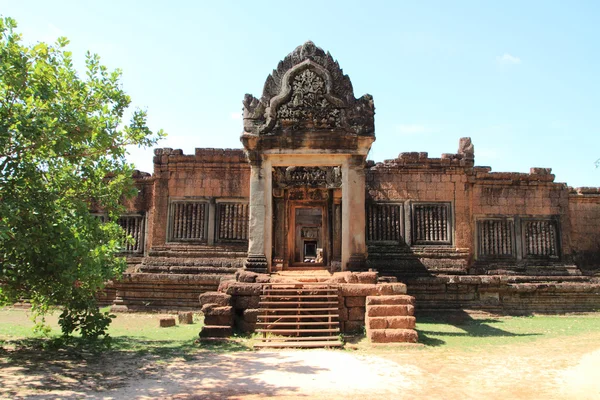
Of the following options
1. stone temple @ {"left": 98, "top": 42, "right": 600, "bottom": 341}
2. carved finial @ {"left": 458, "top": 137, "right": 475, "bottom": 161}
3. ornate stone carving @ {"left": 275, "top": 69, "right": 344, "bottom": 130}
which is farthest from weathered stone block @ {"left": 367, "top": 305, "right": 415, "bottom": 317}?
carved finial @ {"left": 458, "top": 137, "right": 475, "bottom": 161}

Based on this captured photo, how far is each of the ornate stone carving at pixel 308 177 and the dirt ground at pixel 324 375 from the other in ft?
24.7

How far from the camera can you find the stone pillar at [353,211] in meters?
10.9

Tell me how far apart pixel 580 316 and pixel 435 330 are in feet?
18.0

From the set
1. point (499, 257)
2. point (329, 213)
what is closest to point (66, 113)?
point (329, 213)

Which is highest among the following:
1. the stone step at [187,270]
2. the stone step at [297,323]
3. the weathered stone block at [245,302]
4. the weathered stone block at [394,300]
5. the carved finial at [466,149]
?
the carved finial at [466,149]

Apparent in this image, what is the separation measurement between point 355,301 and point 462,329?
2.84 metres

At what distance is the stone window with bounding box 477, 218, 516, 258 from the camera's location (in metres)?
14.6

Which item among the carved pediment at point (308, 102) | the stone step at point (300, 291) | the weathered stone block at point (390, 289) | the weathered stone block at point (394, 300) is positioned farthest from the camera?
the carved pediment at point (308, 102)

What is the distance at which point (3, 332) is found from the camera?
30.9 ft

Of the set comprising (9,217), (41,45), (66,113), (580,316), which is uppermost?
(41,45)

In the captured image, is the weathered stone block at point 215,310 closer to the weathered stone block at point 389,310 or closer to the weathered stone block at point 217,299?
the weathered stone block at point 217,299

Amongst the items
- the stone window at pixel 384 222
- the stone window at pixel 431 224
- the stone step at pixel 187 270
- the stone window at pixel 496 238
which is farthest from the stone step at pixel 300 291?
the stone window at pixel 496 238

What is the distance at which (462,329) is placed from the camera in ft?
34.8

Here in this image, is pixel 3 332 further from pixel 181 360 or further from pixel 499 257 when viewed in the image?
pixel 499 257
